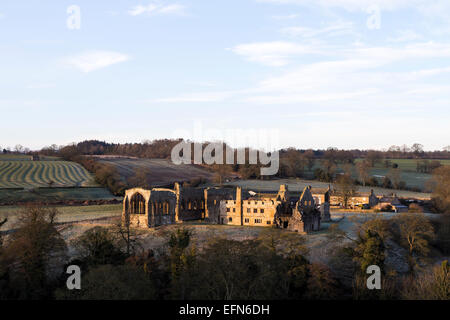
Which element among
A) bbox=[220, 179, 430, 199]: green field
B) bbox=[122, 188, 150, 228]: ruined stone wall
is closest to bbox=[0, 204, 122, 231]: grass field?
bbox=[122, 188, 150, 228]: ruined stone wall

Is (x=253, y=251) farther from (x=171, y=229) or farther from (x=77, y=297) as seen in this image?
(x=171, y=229)

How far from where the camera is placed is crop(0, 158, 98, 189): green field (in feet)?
342

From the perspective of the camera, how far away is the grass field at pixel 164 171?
117769 millimetres

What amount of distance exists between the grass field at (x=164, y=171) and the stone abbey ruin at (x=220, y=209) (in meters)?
40.3

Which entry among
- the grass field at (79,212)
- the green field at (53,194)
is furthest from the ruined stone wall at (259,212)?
the green field at (53,194)

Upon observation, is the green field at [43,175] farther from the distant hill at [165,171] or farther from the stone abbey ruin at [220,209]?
the stone abbey ruin at [220,209]

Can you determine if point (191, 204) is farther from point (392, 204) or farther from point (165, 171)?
point (165, 171)

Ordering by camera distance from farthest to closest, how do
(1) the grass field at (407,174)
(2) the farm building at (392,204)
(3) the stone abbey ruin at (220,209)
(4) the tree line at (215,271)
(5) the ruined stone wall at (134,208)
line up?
(1) the grass field at (407,174) < (2) the farm building at (392,204) < (5) the ruined stone wall at (134,208) < (3) the stone abbey ruin at (220,209) < (4) the tree line at (215,271)

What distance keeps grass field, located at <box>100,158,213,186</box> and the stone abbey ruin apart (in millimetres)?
40263

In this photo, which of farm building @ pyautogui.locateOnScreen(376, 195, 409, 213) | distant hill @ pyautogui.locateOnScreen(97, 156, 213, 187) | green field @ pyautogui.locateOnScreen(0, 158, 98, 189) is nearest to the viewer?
farm building @ pyautogui.locateOnScreen(376, 195, 409, 213)

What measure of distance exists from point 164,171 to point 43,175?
105ft

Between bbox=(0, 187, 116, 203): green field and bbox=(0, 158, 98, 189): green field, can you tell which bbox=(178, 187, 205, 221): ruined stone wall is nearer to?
bbox=(0, 187, 116, 203): green field

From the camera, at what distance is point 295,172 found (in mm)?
137125
